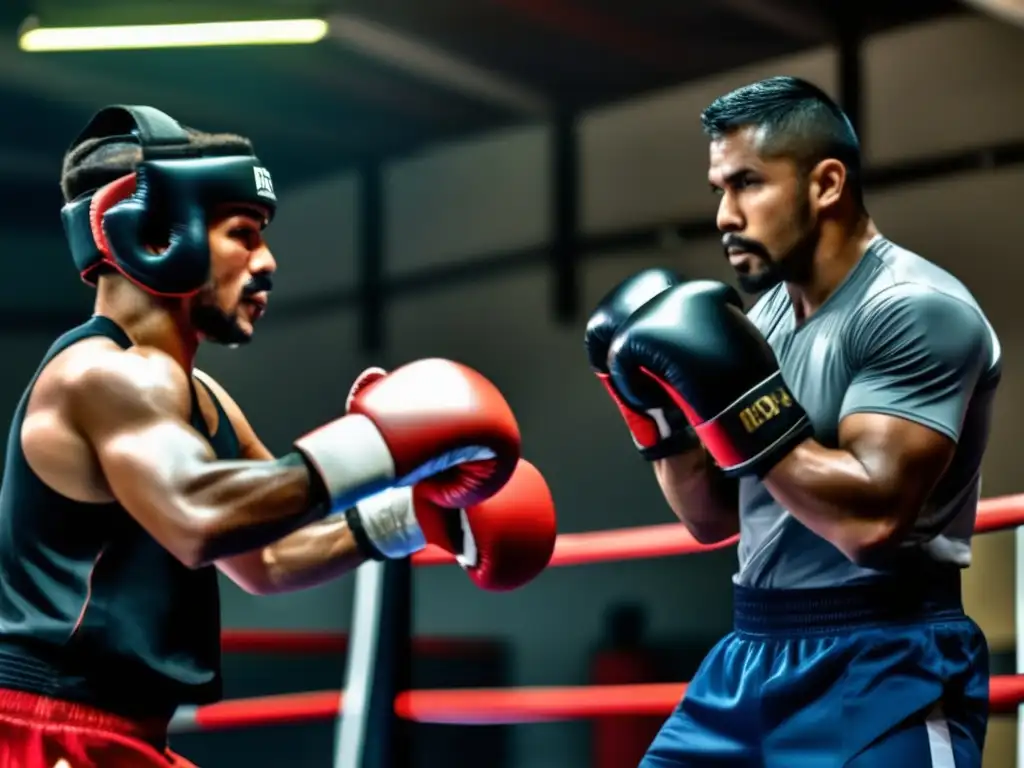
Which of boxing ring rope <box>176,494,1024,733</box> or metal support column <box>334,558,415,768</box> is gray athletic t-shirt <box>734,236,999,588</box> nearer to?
Answer: boxing ring rope <box>176,494,1024,733</box>

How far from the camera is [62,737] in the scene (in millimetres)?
1505

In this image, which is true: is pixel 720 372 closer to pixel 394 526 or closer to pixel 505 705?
pixel 394 526

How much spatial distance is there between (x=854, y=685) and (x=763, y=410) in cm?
31

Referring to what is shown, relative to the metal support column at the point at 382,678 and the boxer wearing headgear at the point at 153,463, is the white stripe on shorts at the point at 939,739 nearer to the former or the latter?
the boxer wearing headgear at the point at 153,463

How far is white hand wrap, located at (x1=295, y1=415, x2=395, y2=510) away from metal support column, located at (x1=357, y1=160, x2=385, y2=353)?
7299 mm

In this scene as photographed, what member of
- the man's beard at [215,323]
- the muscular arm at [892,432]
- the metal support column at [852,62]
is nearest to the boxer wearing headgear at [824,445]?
the muscular arm at [892,432]

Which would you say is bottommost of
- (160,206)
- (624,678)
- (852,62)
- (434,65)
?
(624,678)

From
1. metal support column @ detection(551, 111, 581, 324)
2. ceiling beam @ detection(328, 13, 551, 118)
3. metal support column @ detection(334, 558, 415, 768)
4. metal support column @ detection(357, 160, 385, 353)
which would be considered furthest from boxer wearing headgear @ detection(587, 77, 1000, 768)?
metal support column @ detection(357, 160, 385, 353)

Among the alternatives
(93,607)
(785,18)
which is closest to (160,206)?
(93,607)

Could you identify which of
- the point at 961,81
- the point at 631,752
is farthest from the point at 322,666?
the point at 961,81

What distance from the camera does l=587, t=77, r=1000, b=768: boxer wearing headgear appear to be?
5.20 feet

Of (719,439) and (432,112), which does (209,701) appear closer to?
(719,439)

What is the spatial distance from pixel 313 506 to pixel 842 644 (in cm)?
61

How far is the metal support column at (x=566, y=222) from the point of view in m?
7.61
